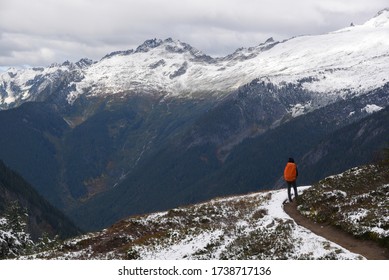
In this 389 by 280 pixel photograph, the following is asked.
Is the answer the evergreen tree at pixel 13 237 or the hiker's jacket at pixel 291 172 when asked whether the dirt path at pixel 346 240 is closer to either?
the hiker's jacket at pixel 291 172

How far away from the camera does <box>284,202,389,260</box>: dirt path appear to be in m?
Result: 32.1

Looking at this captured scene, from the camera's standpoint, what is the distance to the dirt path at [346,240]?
105ft

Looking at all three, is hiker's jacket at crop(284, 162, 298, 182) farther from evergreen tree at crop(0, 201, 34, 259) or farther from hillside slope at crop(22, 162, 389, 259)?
evergreen tree at crop(0, 201, 34, 259)

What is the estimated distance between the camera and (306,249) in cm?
3319

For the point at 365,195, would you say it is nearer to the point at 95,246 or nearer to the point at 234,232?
the point at 234,232

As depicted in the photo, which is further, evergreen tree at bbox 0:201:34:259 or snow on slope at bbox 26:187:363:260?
evergreen tree at bbox 0:201:34:259

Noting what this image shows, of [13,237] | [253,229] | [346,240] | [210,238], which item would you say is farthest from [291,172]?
[13,237]

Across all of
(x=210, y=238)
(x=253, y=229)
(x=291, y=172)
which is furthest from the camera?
(x=291, y=172)

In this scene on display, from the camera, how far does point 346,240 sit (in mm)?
36125

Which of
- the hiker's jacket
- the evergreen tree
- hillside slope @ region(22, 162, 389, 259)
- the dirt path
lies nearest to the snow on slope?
hillside slope @ region(22, 162, 389, 259)

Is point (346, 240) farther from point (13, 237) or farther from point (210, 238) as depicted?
point (13, 237)

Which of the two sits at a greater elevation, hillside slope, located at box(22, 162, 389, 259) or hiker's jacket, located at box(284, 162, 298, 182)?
hiker's jacket, located at box(284, 162, 298, 182)
